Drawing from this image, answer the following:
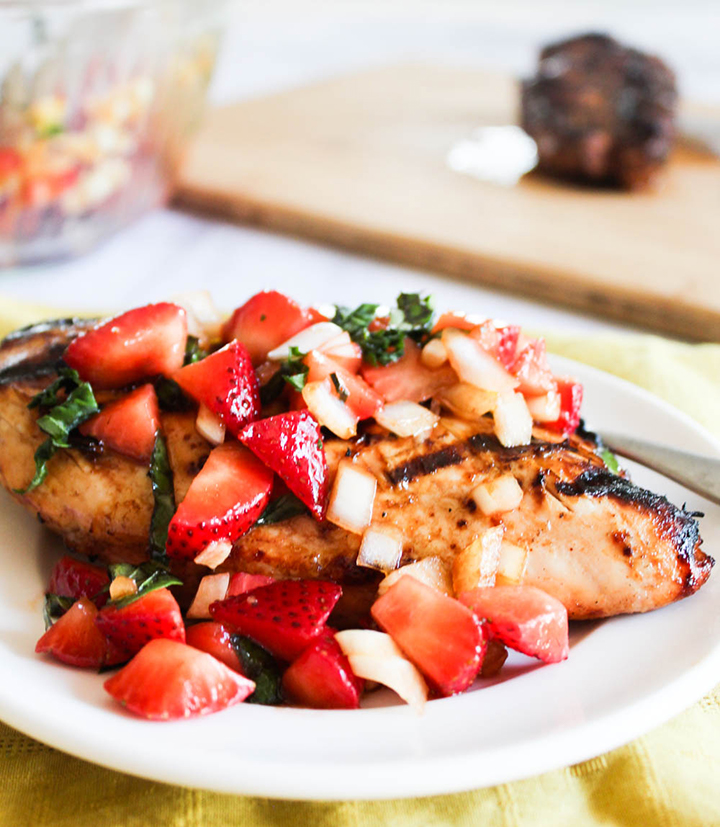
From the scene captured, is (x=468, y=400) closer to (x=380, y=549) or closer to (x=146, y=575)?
(x=380, y=549)

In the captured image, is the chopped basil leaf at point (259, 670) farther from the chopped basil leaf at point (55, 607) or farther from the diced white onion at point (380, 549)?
the chopped basil leaf at point (55, 607)

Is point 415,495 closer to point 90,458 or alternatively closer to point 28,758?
point 90,458

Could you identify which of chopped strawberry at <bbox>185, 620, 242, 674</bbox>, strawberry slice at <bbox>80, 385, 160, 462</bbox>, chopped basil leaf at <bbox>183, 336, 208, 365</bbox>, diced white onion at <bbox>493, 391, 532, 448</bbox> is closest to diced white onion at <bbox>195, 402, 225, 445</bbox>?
strawberry slice at <bbox>80, 385, 160, 462</bbox>

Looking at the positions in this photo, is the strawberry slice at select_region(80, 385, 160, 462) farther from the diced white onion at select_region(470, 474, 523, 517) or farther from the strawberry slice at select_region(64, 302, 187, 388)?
the diced white onion at select_region(470, 474, 523, 517)

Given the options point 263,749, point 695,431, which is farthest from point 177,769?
point 695,431

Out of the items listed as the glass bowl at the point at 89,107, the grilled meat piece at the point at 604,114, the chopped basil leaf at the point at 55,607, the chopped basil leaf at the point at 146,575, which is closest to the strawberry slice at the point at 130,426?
the chopped basil leaf at the point at 146,575
